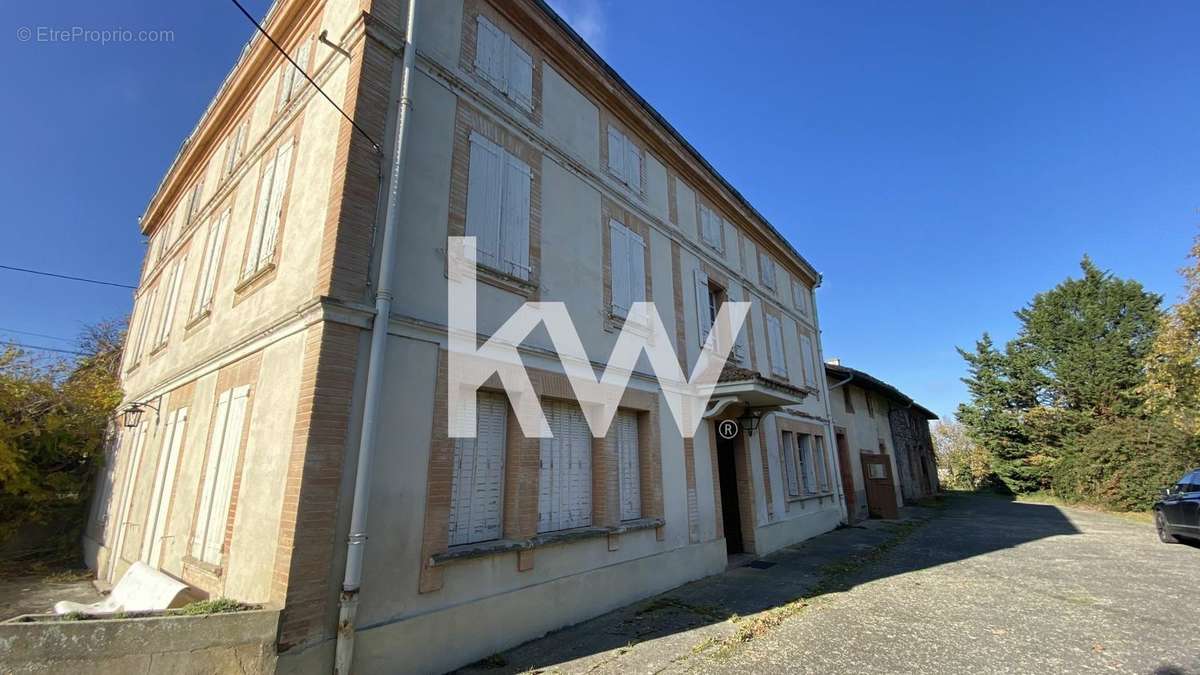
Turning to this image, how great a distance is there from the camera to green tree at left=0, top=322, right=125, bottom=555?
8.39m

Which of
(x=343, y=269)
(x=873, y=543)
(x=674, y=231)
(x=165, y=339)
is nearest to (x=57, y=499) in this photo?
(x=165, y=339)

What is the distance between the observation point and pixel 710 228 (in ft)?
36.8

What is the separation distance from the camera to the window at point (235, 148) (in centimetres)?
795

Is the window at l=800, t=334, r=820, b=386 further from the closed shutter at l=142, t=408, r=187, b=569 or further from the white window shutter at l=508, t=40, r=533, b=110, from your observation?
the closed shutter at l=142, t=408, r=187, b=569

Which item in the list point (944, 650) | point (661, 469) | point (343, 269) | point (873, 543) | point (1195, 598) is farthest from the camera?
Result: point (873, 543)

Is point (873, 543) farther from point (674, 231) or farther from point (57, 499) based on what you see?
point (57, 499)

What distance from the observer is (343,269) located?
4.45 metres

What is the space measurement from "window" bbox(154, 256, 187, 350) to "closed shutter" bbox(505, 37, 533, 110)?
7292 mm

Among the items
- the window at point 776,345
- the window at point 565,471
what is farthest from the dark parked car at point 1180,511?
the window at point 565,471

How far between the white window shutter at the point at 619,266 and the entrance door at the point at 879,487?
1302cm

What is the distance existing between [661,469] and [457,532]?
354 cm

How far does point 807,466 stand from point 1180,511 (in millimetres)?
6928

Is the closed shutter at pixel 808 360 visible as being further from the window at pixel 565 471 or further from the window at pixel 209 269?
the window at pixel 209 269

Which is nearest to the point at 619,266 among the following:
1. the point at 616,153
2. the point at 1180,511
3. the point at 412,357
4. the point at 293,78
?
the point at 616,153
